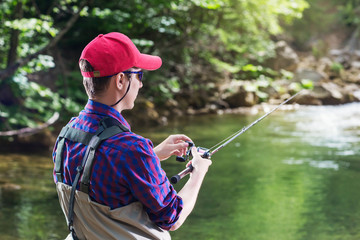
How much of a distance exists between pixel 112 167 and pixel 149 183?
0.12 m

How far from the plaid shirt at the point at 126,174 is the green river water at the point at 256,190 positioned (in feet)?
11.5

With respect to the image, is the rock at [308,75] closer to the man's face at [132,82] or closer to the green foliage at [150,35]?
the green foliage at [150,35]

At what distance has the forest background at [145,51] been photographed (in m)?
8.55

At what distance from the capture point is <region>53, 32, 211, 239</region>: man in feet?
5.02

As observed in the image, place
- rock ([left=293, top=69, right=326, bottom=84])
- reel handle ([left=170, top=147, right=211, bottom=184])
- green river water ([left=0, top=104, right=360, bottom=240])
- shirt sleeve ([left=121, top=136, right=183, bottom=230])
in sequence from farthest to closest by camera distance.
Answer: rock ([left=293, top=69, right=326, bottom=84]) → green river water ([left=0, top=104, right=360, bottom=240]) → reel handle ([left=170, top=147, right=211, bottom=184]) → shirt sleeve ([left=121, top=136, right=183, bottom=230])

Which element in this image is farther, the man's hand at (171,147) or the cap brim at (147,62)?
the man's hand at (171,147)

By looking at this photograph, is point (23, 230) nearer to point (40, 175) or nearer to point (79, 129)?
point (40, 175)

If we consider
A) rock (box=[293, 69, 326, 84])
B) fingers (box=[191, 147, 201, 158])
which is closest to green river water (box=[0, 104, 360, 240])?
fingers (box=[191, 147, 201, 158])

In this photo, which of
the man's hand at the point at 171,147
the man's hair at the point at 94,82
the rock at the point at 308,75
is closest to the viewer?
the man's hair at the point at 94,82

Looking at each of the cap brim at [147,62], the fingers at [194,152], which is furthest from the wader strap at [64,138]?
the fingers at [194,152]

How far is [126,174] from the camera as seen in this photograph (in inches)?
60.1

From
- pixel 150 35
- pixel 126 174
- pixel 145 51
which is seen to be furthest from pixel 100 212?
pixel 150 35

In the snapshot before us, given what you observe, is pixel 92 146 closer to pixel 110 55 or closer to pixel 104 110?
pixel 104 110

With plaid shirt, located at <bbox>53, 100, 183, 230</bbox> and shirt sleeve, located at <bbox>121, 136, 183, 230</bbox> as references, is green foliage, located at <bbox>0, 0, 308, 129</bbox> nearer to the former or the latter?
plaid shirt, located at <bbox>53, 100, 183, 230</bbox>
